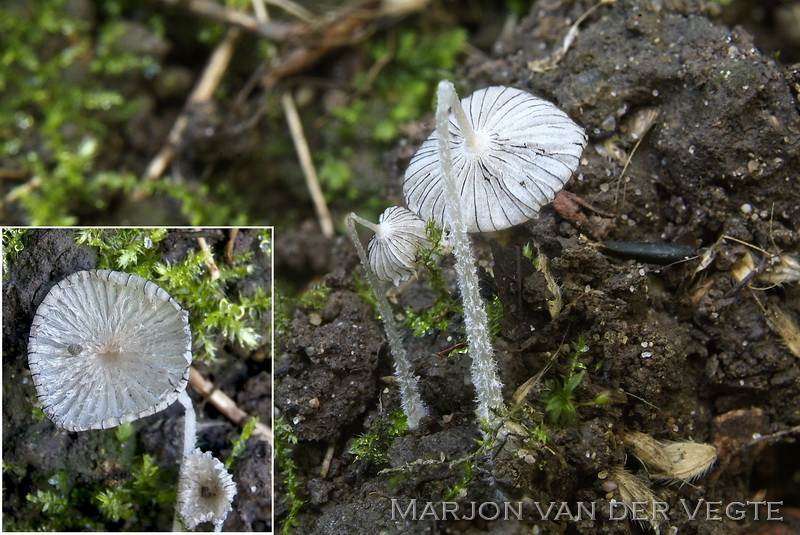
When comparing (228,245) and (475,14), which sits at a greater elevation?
(475,14)

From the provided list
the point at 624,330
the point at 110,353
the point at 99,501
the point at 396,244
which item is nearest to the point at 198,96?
the point at 110,353

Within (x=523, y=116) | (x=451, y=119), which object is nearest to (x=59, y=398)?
(x=451, y=119)

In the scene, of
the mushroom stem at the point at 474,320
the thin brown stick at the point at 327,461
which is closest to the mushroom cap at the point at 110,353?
the thin brown stick at the point at 327,461

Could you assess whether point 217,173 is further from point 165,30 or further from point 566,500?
point 566,500

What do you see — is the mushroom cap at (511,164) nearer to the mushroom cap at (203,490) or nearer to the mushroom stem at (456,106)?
the mushroom stem at (456,106)

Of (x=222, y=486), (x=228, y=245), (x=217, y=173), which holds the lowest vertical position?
(x=222, y=486)

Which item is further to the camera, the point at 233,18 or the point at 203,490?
the point at 233,18

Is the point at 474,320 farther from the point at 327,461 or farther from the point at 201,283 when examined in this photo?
the point at 201,283
